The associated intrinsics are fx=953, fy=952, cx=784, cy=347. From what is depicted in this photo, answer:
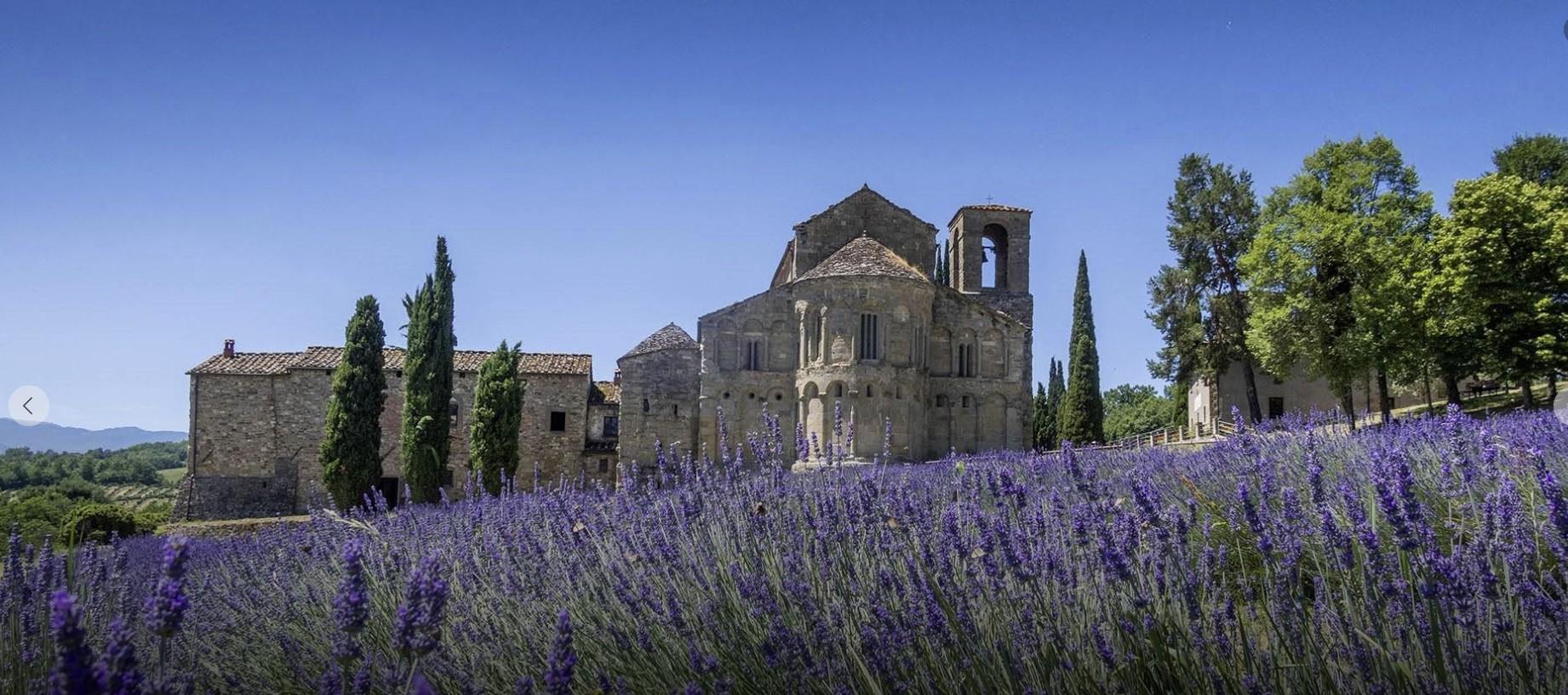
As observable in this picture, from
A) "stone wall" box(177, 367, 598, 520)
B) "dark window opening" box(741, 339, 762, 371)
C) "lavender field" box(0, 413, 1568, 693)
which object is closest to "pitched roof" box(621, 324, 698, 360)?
"dark window opening" box(741, 339, 762, 371)

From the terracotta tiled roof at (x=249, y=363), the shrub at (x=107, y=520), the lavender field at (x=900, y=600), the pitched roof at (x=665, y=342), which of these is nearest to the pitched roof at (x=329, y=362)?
the terracotta tiled roof at (x=249, y=363)

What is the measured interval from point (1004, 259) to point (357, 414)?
20245 mm

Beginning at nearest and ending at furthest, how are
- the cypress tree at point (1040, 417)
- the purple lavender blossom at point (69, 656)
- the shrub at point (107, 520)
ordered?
1. the purple lavender blossom at point (69, 656)
2. the shrub at point (107, 520)
3. the cypress tree at point (1040, 417)

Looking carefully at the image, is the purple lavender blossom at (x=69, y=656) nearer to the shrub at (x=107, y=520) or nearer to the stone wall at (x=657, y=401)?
the shrub at (x=107, y=520)

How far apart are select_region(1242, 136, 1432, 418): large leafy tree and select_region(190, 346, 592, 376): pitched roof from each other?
19.2m

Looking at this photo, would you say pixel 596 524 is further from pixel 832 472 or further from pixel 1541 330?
pixel 1541 330

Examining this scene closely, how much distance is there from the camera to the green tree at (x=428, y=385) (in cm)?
2355

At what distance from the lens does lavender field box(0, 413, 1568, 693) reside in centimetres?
238

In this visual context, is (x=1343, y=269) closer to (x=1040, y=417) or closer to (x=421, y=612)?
(x=1040, y=417)

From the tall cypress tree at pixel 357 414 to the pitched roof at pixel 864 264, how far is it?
1118cm

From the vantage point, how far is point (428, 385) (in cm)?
2403

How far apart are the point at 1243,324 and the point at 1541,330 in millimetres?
10951

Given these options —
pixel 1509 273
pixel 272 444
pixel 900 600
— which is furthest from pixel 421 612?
pixel 272 444

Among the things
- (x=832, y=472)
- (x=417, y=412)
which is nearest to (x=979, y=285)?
(x=417, y=412)
